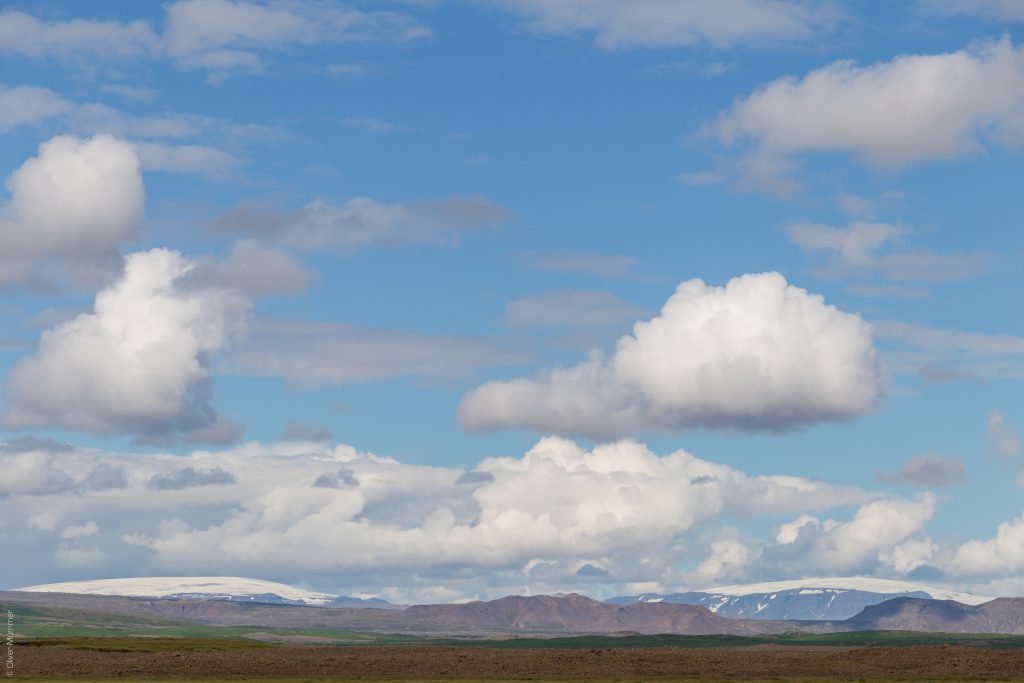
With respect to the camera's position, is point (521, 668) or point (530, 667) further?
point (530, 667)

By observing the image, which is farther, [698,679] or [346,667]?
[346,667]

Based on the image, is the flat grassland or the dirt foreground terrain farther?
the dirt foreground terrain

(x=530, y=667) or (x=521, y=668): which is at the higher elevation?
(x=530, y=667)

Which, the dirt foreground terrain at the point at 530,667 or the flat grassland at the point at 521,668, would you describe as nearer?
the flat grassland at the point at 521,668

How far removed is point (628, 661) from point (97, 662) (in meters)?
75.8

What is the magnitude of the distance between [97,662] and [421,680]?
51501 mm

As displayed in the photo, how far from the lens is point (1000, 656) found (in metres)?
194

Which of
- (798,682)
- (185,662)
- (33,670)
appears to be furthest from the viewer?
(185,662)

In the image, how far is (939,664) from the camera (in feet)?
620

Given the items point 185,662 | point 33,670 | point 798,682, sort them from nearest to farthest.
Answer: point 798,682 → point 33,670 → point 185,662

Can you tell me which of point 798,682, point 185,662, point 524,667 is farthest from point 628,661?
point 185,662

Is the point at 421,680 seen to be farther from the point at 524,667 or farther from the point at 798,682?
the point at 798,682

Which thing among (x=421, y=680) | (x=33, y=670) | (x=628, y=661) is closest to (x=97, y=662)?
(x=33, y=670)

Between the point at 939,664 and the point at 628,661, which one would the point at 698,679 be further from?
the point at 939,664
